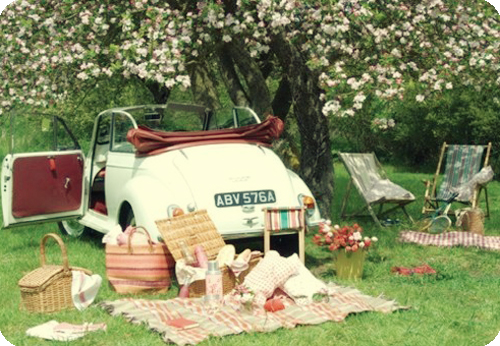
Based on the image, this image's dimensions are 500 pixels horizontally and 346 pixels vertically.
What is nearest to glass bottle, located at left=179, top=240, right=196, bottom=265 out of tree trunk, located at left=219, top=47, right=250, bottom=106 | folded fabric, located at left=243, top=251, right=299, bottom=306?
folded fabric, located at left=243, top=251, right=299, bottom=306

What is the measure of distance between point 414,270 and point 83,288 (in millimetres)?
3510

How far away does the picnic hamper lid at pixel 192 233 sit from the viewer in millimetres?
7221

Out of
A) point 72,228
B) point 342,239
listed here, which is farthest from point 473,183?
point 72,228

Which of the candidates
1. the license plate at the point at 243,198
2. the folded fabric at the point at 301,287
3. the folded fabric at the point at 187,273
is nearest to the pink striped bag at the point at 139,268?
the folded fabric at the point at 187,273

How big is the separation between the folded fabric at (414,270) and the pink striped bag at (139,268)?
8.17 ft

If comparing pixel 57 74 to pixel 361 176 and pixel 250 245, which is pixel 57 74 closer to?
pixel 250 245

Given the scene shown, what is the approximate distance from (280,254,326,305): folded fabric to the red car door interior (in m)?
3.39

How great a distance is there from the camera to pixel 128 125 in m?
9.09

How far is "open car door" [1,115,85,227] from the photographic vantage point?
28.8ft

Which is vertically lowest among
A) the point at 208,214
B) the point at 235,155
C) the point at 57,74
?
the point at 208,214

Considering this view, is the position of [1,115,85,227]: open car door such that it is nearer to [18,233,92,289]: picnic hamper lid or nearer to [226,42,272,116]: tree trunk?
[18,233,92,289]: picnic hamper lid

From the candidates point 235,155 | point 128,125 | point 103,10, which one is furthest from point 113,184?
point 103,10

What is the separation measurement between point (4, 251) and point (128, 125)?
222 cm

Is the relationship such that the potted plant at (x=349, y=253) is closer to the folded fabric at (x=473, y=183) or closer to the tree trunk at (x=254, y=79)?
the tree trunk at (x=254, y=79)
